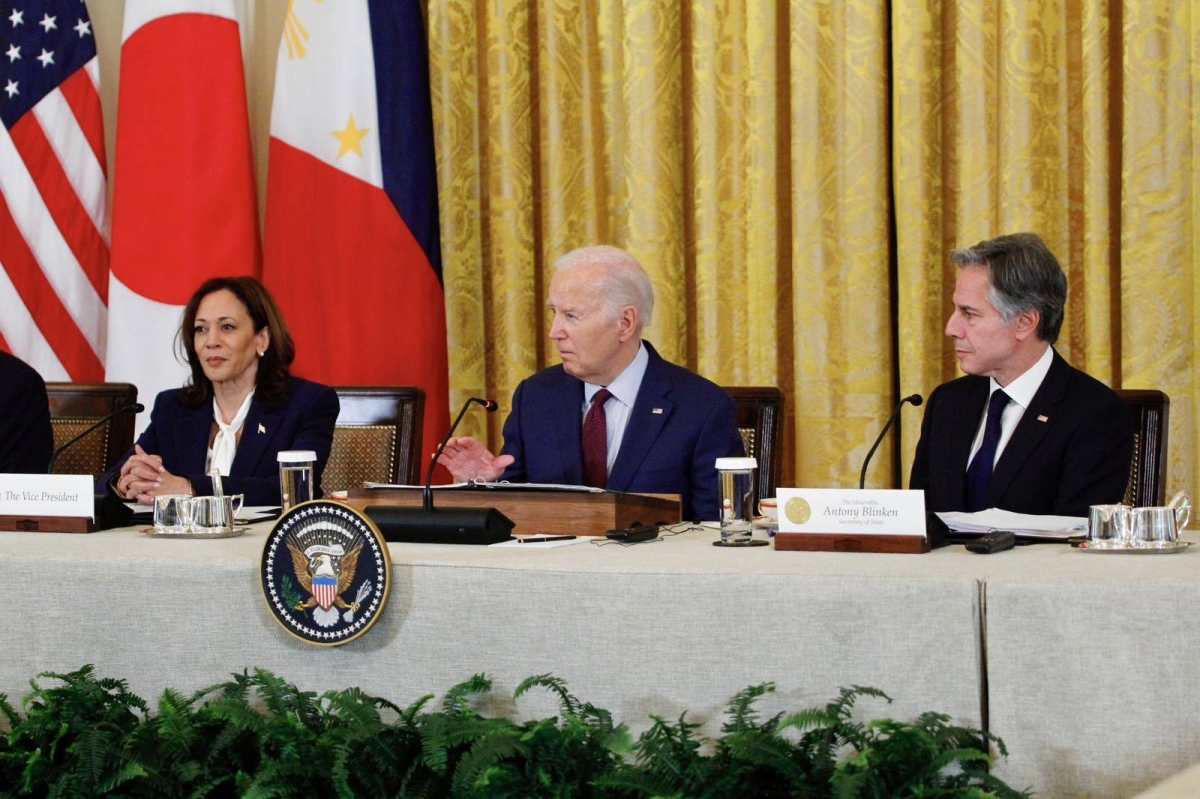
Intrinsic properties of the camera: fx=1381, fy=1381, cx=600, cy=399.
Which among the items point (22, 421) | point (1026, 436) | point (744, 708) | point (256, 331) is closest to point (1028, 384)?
point (1026, 436)

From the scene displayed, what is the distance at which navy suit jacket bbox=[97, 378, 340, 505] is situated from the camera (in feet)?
10.2

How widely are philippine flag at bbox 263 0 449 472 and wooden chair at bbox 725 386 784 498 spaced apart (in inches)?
54.1

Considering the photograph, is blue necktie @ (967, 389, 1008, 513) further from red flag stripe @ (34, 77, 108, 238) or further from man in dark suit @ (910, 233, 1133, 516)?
red flag stripe @ (34, 77, 108, 238)

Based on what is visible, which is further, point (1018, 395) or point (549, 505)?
point (1018, 395)

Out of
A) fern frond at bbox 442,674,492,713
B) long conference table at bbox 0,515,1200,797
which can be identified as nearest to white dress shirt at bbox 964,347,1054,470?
long conference table at bbox 0,515,1200,797

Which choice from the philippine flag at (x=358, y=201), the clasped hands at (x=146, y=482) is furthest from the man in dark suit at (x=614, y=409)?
the philippine flag at (x=358, y=201)

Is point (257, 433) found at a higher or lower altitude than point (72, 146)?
lower

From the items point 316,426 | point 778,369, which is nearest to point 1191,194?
point 778,369

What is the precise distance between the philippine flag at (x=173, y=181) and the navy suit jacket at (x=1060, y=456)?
2.50m

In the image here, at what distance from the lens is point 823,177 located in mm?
3740

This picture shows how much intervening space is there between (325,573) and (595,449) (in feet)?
4.11

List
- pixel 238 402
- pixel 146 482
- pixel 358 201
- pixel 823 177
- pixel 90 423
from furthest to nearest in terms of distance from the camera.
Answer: pixel 358 201 < pixel 823 177 < pixel 90 423 < pixel 238 402 < pixel 146 482

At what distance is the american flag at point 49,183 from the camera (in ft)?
14.4

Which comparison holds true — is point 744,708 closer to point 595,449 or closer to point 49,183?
point 595,449
